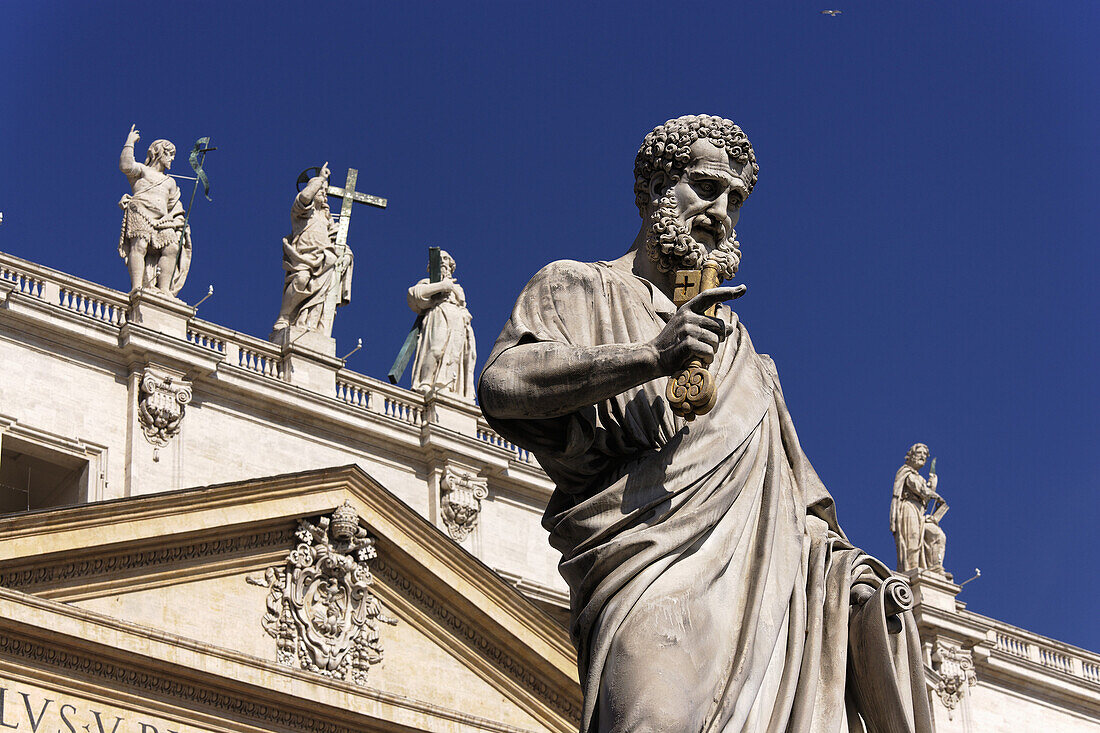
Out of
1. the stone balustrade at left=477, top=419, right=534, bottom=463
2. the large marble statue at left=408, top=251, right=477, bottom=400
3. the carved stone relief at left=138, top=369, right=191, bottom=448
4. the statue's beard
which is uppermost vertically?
the large marble statue at left=408, top=251, right=477, bottom=400

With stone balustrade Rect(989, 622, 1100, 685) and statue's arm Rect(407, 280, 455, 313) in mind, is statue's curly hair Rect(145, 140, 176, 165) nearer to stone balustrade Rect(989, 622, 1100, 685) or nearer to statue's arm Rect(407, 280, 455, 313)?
statue's arm Rect(407, 280, 455, 313)

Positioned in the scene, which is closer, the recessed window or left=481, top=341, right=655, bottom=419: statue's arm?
left=481, top=341, right=655, bottom=419: statue's arm

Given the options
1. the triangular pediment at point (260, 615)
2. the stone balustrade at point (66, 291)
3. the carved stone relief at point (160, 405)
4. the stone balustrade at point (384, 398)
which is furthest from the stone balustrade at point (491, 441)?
the stone balustrade at point (66, 291)

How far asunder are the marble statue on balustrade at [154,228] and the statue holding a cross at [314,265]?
1622 mm

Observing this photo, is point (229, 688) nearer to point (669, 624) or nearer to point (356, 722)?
point (356, 722)

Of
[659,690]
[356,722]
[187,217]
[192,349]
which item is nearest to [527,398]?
[659,690]

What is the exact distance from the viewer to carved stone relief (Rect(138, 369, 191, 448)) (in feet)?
86.3

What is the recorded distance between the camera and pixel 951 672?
3117 centimetres

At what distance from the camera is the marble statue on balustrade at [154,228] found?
27062 mm

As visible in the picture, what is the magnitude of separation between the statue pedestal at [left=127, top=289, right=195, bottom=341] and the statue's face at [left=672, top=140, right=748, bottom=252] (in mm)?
22649

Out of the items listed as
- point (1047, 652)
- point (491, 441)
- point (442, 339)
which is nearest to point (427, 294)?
point (442, 339)

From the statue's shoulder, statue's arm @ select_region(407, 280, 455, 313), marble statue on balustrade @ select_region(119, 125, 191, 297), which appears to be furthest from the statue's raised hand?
statue's arm @ select_region(407, 280, 455, 313)

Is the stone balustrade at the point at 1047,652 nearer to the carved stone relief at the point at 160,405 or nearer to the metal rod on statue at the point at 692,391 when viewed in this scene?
the carved stone relief at the point at 160,405

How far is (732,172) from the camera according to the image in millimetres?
4367
